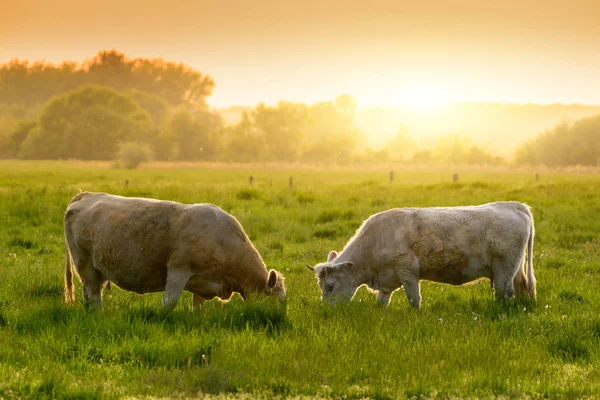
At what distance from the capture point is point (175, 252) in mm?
8953

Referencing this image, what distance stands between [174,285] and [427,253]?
365cm

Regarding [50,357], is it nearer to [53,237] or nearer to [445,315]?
[445,315]

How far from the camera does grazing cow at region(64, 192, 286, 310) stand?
352 inches

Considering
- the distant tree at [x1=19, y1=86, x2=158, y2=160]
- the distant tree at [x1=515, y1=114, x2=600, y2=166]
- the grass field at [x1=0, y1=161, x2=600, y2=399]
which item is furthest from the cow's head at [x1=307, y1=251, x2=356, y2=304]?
the distant tree at [x1=515, y1=114, x2=600, y2=166]

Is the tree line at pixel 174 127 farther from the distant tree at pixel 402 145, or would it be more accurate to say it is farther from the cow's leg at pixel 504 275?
the cow's leg at pixel 504 275

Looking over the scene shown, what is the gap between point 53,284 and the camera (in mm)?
11375

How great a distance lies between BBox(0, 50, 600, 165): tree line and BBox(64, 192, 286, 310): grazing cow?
6783 cm

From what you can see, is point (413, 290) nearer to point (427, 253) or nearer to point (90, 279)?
point (427, 253)

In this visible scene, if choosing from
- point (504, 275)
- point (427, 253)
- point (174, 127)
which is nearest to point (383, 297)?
point (427, 253)

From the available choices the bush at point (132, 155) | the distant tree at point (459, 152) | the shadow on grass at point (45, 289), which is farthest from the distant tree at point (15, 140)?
the shadow on grass at point (45, 289)

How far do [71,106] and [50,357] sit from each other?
86.9 m

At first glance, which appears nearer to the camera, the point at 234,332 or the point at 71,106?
the point at 234,332

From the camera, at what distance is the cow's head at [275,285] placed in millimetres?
9141

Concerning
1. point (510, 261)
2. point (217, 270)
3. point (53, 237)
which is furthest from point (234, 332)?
point (53, 237)
